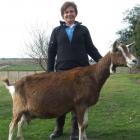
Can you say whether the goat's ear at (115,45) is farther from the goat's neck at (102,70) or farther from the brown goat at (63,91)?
the goat's neck at (102,70)

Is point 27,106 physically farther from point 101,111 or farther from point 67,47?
point 101,111

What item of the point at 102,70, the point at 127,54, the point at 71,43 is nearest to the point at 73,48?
the point at 71,43

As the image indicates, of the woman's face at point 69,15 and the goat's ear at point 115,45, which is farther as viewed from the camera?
the woman's face at point 69,15

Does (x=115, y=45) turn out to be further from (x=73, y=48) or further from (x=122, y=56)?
(x=73, y=48)

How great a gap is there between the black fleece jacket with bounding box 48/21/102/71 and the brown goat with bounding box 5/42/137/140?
60cm

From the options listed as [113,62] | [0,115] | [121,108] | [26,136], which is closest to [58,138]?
[26,136]

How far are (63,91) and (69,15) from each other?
5.19ft

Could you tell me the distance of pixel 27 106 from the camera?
9.57 metres

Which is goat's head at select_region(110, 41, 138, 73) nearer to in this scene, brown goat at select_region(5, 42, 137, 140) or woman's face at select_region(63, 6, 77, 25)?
brown goat at select_region(5, 42, 137, 140)

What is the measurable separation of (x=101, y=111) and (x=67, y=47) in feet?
19.0

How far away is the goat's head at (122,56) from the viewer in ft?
29.4

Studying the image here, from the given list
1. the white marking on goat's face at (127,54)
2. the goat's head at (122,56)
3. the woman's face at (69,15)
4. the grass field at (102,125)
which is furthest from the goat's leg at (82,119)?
the woman's face at (69,15)

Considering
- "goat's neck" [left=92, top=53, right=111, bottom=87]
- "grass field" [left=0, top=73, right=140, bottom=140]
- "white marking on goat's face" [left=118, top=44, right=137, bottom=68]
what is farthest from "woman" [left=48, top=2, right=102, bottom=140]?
"white marking on goat's face" [left=118, top=44, right=137, bottom=68]

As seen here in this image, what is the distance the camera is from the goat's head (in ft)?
29.4
